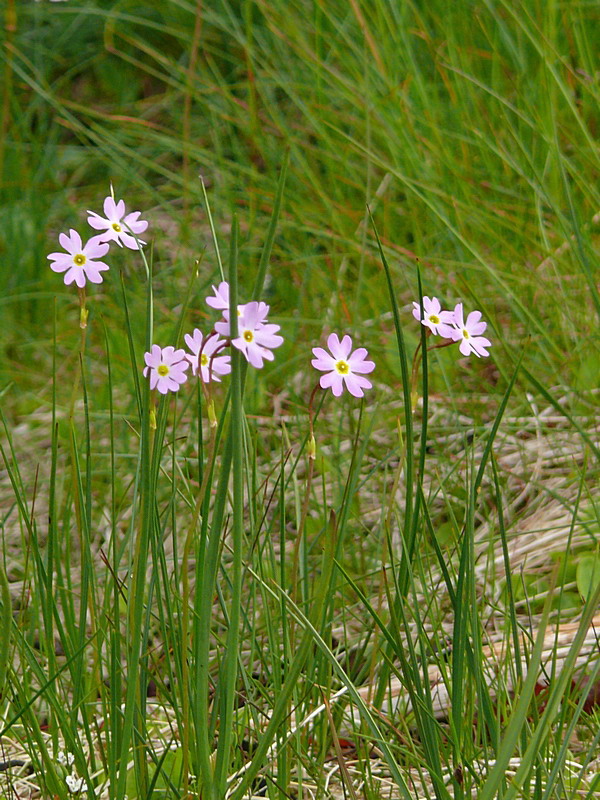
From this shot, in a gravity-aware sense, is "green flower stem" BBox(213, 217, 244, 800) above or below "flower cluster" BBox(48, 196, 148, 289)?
below

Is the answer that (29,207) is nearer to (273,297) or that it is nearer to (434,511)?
(273,297)

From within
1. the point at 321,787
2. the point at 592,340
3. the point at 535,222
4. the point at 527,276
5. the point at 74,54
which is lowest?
the point at 321,787

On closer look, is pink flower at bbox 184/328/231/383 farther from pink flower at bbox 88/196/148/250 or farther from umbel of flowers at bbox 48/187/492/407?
pink flower at bbox 88/196/148/250

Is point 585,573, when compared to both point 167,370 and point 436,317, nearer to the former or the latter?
point 436,317

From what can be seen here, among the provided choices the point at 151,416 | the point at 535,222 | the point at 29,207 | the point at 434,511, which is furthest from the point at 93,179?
the point at 151,416

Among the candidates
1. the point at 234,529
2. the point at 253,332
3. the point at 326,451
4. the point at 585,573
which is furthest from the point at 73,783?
the point at 326,451

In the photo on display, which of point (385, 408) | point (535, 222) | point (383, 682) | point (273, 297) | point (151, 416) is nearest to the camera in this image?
point (151, 416)

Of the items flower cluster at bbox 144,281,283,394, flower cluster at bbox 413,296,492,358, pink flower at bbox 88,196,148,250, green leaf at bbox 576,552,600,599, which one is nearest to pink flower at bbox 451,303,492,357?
flower cluster at bbox 413,296,492,358

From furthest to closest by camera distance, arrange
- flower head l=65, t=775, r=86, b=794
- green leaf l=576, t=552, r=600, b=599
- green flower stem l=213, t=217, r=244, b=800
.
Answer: green leaf l=576, t=552, r=600, b=599
flower head l=65, t=775, r=86, b=794
green flower stem l=213, t=217, r=244, b=800

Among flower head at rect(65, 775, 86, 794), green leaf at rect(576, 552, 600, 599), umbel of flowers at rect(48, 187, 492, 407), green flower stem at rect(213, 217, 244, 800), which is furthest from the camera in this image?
green leaf at rect(576, 552, 600, 599)
